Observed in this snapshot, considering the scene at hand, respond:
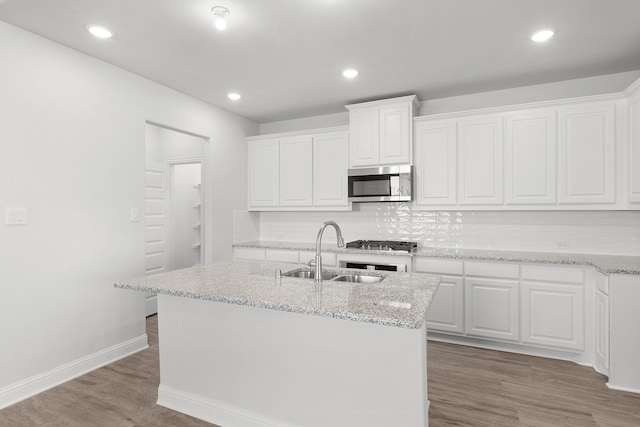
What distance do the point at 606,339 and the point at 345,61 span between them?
3034mm

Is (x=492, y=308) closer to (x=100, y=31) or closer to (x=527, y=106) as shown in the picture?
(x=527, y=106)

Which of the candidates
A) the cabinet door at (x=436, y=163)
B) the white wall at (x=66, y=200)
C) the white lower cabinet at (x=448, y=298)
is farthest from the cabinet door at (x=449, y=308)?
the white wall at (x=66, y=200)

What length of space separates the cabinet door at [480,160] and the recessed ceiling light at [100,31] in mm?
3207

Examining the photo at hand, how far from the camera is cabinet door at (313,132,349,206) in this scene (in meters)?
4.39

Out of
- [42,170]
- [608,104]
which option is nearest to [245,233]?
[42,170]

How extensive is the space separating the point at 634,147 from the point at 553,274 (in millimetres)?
1232

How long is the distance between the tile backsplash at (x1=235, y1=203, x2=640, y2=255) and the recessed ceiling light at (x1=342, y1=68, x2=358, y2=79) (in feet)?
5.31

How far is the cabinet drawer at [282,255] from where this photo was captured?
437 centimetres

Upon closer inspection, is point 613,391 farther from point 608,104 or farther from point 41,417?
point 41,417

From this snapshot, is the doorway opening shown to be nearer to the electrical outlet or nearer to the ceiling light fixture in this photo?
the electrical outlet

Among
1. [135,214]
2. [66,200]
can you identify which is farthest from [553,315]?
[66,200]

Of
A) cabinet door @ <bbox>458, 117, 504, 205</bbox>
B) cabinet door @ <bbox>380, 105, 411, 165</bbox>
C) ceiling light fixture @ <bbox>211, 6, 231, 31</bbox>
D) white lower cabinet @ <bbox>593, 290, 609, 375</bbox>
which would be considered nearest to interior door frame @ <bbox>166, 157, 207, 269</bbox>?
cabinet door @ <bbox>380, 105, 411, 165</bbox>

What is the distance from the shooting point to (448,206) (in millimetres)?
3836

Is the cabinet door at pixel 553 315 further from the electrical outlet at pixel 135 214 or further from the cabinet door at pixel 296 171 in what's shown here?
the electrical outlet at pixel 135 214
